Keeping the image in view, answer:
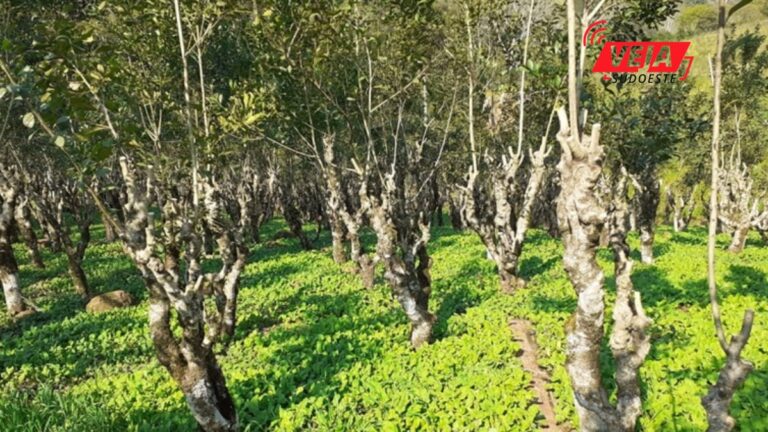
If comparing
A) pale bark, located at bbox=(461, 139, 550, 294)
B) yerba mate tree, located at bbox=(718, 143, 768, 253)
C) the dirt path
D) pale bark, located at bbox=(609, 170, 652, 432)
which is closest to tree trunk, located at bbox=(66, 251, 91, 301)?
pale bark, located at bbox=(461, 139, 550, 294)

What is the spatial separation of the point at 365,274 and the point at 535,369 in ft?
23.8

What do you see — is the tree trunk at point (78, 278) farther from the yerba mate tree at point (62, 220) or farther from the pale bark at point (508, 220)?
the pale bark at point (508, 220)

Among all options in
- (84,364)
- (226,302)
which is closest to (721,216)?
(226,302)

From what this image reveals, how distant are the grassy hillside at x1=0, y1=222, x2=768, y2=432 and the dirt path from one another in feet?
0.67

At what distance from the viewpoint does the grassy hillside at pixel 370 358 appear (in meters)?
7.61

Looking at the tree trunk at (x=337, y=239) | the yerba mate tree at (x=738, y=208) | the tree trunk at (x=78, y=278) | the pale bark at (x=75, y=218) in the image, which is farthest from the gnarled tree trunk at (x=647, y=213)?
the tree trunk at (x=78, y=278)

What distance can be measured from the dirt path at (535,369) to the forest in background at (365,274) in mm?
60

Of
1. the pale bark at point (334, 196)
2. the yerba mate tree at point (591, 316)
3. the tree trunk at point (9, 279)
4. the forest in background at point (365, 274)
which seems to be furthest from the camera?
the pale bark at point (334, 196)

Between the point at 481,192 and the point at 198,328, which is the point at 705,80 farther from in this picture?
the point at 198,328

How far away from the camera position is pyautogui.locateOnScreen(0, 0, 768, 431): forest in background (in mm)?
5820

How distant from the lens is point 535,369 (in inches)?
364

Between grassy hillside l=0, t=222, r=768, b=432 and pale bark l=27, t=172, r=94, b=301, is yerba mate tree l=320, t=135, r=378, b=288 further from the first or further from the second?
pale bark l=27, t=172, r=94, b=301

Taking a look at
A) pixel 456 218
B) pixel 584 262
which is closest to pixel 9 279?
pixel 584 262

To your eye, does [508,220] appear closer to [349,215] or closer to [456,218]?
[349,215]
